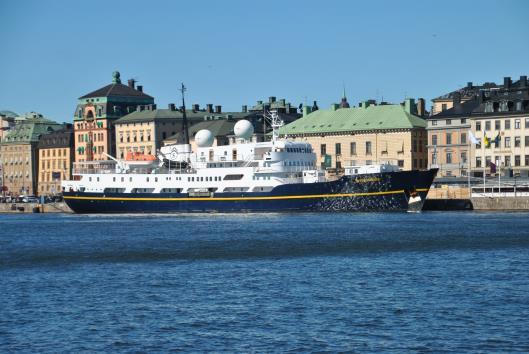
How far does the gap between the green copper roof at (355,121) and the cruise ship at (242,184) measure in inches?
1173

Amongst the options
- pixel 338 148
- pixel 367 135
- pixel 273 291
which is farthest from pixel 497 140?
pixel 273 291

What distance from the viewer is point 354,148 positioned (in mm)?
152250

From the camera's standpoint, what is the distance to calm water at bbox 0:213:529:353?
36.4 metres

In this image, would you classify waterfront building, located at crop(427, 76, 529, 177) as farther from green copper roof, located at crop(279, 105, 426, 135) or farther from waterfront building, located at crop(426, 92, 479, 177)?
green copper roof, located at crop(279, 105, 426, 135)

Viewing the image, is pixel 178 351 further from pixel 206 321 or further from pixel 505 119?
pixel 505 119

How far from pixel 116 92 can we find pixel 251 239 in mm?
120773

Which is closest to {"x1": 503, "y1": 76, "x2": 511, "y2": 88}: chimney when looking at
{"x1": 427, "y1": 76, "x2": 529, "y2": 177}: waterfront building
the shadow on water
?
{"x1": 427, "y1": 76, "x2": 529, "y2": 177}: waterfront building

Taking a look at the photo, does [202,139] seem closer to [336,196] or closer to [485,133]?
[336,196]

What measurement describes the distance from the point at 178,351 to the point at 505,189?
280ft

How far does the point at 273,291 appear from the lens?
153 feet

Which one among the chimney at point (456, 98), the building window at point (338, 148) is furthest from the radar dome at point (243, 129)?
the chimney at point (456, 98)

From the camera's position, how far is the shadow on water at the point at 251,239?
209 feet

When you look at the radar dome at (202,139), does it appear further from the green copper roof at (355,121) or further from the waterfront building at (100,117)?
the waterfront building at (100,117)

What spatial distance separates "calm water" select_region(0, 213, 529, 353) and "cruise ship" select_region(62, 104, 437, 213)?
26304 mm
